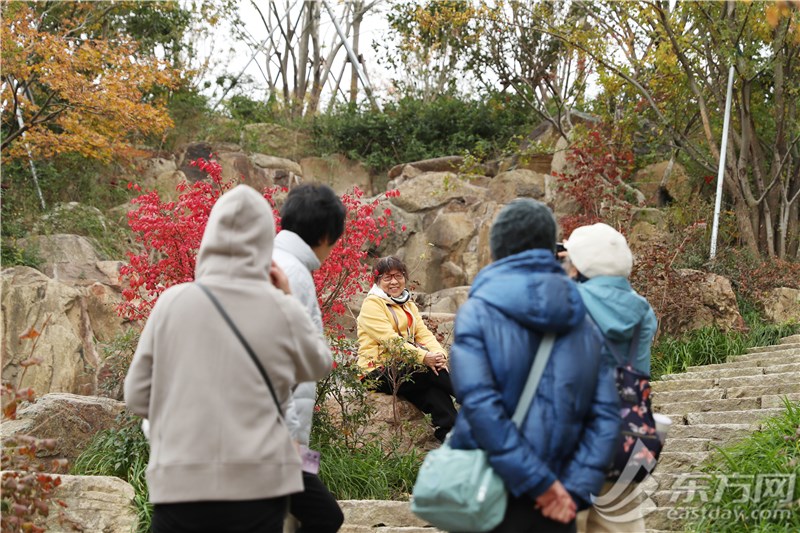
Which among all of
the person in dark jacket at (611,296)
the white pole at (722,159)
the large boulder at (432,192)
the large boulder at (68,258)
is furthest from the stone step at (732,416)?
the large boulder at (68,258)

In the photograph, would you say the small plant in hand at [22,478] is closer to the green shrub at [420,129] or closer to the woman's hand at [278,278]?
the woman's hand at [278,278]

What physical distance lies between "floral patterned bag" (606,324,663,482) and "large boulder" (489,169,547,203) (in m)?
11.6

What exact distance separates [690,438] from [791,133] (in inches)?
273

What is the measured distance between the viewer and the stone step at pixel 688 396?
7125mm

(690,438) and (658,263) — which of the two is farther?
(658,263)

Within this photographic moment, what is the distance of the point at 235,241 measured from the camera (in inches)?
106

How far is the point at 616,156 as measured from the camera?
13.3 meters

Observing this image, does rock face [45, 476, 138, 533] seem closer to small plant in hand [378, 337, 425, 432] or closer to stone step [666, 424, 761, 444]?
small plant in hand [378, 337, 425, 432]

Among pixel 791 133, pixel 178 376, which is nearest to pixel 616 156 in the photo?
pixel 791 133

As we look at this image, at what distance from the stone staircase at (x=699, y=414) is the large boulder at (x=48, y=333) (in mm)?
6021

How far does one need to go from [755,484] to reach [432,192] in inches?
404

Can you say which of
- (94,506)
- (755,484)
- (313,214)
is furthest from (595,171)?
(313,214)

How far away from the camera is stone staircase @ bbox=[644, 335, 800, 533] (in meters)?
5.29

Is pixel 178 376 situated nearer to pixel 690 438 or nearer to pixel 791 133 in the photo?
pixel 690 438
